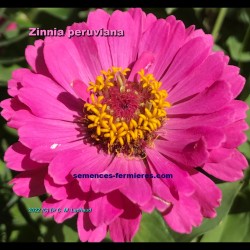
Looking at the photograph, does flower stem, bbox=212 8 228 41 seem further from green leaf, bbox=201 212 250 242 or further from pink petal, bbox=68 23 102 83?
green leaf, bbox=201 212 250 242

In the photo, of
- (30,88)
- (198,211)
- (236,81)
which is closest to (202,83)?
(236,81)

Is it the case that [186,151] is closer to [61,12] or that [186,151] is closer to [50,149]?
[50,149]

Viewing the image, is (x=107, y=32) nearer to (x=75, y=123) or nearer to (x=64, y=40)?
(x=64, y=40)

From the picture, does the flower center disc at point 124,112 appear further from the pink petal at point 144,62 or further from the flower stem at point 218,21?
the flower stem at point 218,21

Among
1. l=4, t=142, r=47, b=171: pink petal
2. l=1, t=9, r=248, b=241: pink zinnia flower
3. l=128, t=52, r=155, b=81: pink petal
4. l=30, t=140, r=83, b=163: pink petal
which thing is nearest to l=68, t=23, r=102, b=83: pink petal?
l=1, t=9, r=248, b=241: pink zinnia flower

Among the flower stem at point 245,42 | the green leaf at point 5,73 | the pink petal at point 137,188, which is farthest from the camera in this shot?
→ the green leaf at point 5,73

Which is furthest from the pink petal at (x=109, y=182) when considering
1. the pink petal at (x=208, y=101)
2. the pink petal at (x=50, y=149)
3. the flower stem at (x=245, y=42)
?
the flower stem at (x=245, y=42)
